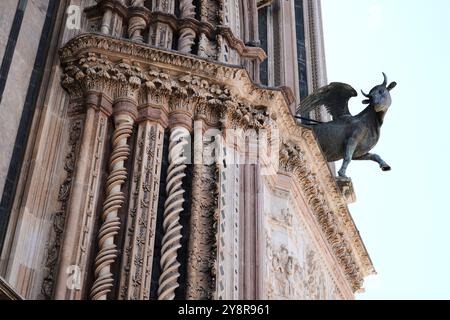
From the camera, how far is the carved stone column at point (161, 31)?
10.0 m

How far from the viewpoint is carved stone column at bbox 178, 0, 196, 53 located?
33.3 ft

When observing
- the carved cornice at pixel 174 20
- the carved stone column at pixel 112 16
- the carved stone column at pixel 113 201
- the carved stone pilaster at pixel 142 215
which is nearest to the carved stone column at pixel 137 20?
the carved cornice at pixel 174 20

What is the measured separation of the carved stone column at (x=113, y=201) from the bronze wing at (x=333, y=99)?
3988 millimetres

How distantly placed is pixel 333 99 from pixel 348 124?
54cm

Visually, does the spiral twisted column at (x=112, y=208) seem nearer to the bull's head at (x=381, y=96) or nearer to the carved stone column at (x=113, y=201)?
the carved stone column at (x=113, y=201)

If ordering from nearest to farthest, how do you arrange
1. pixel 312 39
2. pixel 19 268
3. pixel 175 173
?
1. pixel 19 268
2. pixel 175 173
3. pixel 312 39

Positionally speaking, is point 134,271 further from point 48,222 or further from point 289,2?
point 289,2

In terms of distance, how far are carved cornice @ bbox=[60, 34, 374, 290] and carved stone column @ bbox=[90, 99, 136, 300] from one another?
37 centimetres

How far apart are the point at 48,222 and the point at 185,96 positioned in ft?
7.53

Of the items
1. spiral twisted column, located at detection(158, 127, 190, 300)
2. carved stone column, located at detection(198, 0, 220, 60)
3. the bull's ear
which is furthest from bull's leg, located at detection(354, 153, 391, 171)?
spiral twisted column, located at detection(158, 127, 190, 300)

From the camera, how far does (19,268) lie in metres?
7.54

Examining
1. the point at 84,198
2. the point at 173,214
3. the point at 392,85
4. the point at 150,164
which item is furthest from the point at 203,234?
the point at 392,85

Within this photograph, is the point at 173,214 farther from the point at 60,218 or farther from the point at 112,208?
the point at 60,218
